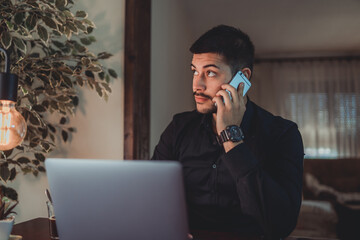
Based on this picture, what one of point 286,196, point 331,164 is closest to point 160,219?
point 286,196

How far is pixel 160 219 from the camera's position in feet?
2.13

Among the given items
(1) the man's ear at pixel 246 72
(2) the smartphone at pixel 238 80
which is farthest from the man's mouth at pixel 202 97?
(1) the man's ear at pixel 246 72

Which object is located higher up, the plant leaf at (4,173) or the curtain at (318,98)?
the curtain at (318,98)

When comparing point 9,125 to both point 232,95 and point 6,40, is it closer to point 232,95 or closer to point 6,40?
point 6,40

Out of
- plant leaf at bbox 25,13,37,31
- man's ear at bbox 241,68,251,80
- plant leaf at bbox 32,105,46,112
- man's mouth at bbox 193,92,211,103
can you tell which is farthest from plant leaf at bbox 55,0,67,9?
man's ear at bbox 241,68,251,80

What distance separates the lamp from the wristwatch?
657mm

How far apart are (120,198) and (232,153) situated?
0.51 meters

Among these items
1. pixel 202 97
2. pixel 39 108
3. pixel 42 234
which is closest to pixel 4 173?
pixel 39 108

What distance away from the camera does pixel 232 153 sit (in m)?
1.07

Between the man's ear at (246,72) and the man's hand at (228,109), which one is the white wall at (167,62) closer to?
the man's ear at (246,72)

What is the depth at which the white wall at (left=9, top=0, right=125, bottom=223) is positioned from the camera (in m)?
1.86

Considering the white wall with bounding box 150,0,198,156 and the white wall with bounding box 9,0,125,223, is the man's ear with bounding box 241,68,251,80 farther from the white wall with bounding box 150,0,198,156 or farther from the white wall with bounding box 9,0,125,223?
the white wall with bounding box 150,0,198,156

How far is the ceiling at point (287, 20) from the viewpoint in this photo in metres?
3.72

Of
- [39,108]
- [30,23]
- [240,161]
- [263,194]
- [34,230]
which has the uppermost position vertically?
[30,23]
